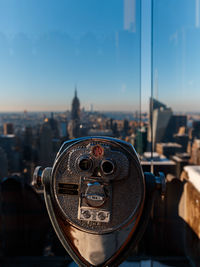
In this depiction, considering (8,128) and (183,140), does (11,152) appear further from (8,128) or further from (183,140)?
(183,140)

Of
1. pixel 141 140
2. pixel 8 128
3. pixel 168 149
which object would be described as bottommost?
pixel 168 149

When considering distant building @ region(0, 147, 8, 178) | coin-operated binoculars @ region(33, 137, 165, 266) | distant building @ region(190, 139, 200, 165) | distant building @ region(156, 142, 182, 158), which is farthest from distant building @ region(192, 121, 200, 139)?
distant building @ region(0, 147, 8, 178)

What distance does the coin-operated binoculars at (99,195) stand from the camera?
761 mm

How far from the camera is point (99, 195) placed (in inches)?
29.3

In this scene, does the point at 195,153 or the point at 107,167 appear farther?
the point at 195,153

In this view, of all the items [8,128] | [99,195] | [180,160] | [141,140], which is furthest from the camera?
[8,128]

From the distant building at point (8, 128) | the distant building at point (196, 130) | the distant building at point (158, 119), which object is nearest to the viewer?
the distant building at point (158, 119)

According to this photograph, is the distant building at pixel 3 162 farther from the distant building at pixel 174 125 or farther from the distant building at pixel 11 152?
the distant building at pixel 174 125

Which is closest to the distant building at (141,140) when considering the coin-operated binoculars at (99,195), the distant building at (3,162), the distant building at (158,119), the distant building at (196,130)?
the distant building at (158,119)

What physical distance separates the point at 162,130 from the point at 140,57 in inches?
27.8

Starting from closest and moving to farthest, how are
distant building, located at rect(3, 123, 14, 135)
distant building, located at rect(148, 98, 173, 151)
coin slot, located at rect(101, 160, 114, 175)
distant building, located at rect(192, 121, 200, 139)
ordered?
coin slot, located at rect(101, 160, 114, 175) < distant building, located at rect(148, 98, 173, 151) < distant building, located at rect(192, 121, 200, 139) < distant building, located at rect(3, 123, 14, 135)

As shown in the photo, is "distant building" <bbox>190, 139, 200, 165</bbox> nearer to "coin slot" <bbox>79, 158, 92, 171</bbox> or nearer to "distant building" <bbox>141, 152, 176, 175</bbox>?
"distant building" <bbox>141, 152, 176, 175</bbox>

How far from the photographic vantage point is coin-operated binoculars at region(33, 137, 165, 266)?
2.50ft

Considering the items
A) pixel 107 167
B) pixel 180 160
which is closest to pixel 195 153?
pixel 180 160
